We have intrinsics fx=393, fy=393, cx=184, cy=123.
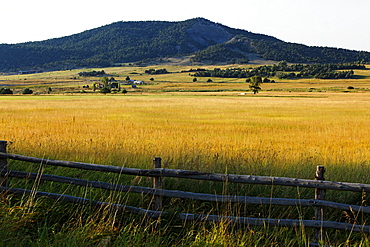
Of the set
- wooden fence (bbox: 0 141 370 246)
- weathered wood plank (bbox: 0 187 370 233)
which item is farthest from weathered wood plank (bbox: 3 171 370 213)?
weathered wood plank (bbox: 0 187 370 233)

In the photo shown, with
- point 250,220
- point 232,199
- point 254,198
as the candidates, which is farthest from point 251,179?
point 250,220

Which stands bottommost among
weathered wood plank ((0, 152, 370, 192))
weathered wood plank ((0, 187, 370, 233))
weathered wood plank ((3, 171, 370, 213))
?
weathered wood plank ((0, 187, 370, 233))

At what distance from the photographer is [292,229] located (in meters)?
7.46

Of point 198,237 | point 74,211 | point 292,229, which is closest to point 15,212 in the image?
point 74,211

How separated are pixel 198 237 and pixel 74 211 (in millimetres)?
2618

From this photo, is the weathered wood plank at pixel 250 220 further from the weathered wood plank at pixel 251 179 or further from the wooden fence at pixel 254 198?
the weathered wood plank at pixel 251 179

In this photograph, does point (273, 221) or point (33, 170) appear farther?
point (33, 170)

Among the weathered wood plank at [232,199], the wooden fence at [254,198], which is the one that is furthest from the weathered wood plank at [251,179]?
the weathered wood plank at [232,199]

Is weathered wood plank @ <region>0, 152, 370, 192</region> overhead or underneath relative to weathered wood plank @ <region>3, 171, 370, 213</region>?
overhead

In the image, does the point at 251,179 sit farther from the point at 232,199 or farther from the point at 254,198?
the point at 232,199

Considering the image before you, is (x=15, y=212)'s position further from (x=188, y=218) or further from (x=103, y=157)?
(x=103, y=157)

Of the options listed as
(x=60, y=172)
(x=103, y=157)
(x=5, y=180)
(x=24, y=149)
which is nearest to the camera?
(x=5, y=180)

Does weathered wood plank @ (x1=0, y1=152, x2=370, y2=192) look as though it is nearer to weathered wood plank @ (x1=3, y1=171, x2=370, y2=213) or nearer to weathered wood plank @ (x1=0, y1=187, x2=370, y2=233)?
weathered wood plank @ (x1=3, y1=171, x2=370, y2=213)

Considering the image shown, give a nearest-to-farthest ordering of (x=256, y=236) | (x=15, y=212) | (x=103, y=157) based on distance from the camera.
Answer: (x=256, y=236), (x=15, y=212), (x=103, y=157)
